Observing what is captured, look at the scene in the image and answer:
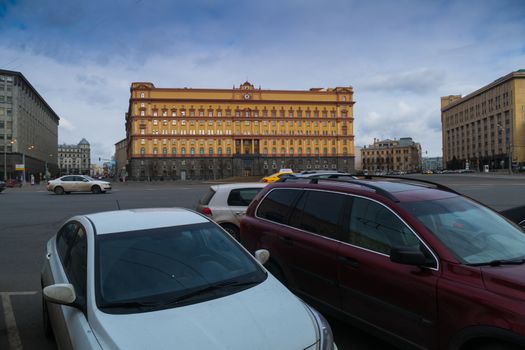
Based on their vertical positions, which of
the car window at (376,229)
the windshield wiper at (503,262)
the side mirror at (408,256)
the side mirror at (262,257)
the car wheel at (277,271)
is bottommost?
the car wheel at (277,271)

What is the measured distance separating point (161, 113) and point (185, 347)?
11756 centimetres

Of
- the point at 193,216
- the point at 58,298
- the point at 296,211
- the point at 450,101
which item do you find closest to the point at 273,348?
the point at 58,298

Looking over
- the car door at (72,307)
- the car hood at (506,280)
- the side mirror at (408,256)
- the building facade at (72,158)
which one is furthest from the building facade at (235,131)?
the car hood at (506,280)

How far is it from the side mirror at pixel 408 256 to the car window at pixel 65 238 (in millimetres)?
2949

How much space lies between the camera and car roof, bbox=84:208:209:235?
3.47 meters

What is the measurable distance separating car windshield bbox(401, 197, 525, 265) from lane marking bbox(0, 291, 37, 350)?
13.5 ft

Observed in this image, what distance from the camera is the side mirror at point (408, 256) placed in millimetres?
3098

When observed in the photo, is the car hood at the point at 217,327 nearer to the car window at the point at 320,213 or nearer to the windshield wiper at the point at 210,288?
the windshield wiper at the point at 210,288

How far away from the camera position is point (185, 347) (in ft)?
7.48

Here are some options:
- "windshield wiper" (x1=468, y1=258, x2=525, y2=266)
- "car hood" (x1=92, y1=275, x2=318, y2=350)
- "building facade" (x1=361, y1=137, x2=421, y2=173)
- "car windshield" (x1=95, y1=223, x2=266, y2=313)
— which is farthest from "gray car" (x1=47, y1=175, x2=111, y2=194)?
"building facade" (x1=361, y1=137, x2=421, y2=173)

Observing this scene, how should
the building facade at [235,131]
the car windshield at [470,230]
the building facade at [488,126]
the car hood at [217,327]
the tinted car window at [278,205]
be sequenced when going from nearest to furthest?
1. the car hood at [217,327]
2. the car windshield at [470,230]
3. the tinted car window at [278,205]
4. the building facade at [235,131]
5. the building facade at [488,126]

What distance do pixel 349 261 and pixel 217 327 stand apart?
5.73ft

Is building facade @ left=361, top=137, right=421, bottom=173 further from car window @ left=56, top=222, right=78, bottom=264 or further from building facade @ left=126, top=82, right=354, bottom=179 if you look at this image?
car window @ left=56, top=222, right=78, bottom=264

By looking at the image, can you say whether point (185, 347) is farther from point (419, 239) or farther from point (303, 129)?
point (303, 129)
